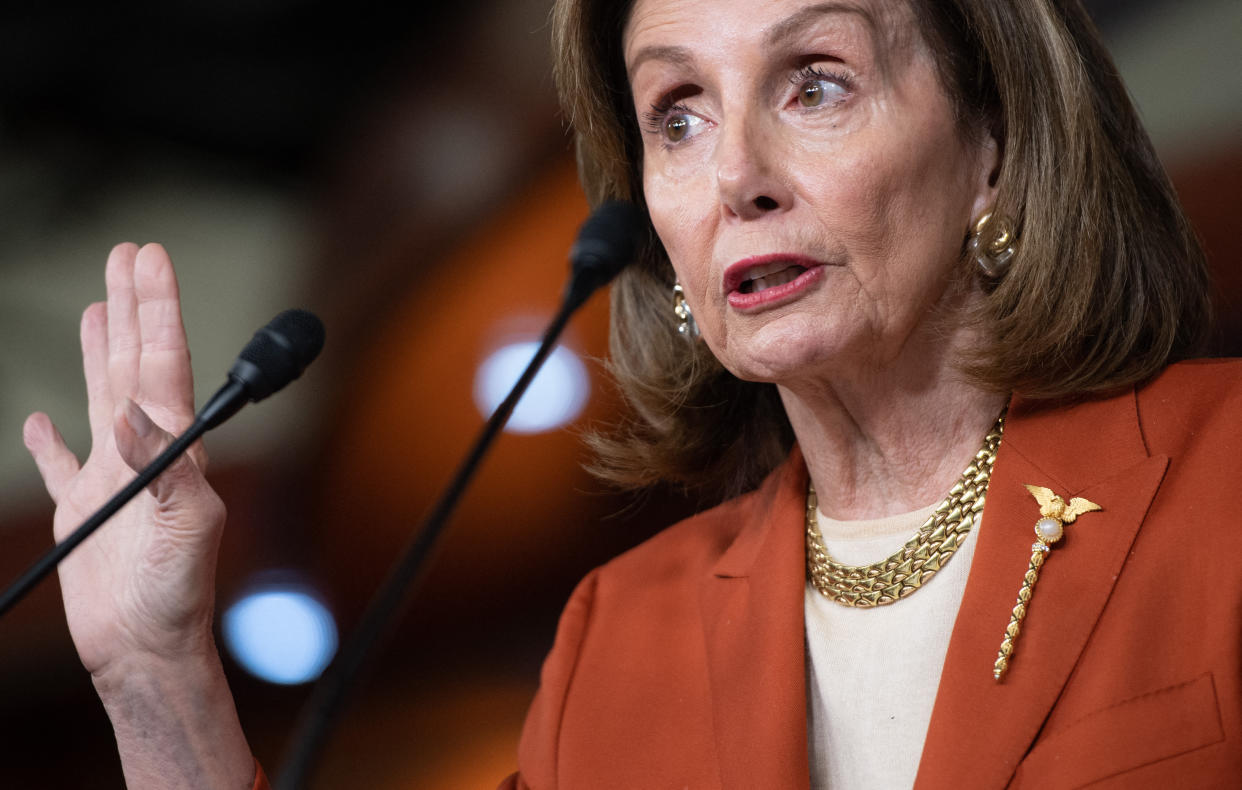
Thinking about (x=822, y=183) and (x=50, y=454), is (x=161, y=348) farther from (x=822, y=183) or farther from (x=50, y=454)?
(x=822, y=183)

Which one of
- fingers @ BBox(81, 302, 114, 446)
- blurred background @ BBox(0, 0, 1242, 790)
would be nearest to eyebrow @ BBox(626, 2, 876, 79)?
fingers @ BBox(81, 302, 114, 446)

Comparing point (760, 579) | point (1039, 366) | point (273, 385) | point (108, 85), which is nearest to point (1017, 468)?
point (1039, 366)

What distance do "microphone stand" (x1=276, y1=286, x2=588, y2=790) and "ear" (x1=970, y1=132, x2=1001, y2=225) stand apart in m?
0.70

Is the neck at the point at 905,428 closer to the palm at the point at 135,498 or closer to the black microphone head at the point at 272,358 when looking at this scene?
the black microphone head at the point at 272,358

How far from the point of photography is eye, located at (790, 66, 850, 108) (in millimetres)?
1411

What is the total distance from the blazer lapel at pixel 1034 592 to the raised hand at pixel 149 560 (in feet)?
2.76

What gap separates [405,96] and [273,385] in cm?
196

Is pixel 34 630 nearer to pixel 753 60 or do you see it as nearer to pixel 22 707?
pixel 22 707

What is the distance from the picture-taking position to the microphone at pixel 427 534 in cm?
89

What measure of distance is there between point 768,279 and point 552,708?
67 cm

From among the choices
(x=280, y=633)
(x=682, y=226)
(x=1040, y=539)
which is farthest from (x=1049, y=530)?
(x=280, y=633)

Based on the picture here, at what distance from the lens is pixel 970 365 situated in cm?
147

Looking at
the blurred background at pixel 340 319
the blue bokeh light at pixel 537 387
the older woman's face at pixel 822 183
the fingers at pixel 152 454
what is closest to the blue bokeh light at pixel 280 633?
the blurred background at pixel 340 319

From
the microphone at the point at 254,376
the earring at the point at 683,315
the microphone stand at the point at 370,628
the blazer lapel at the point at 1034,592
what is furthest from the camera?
the earring at the point at 683,315
